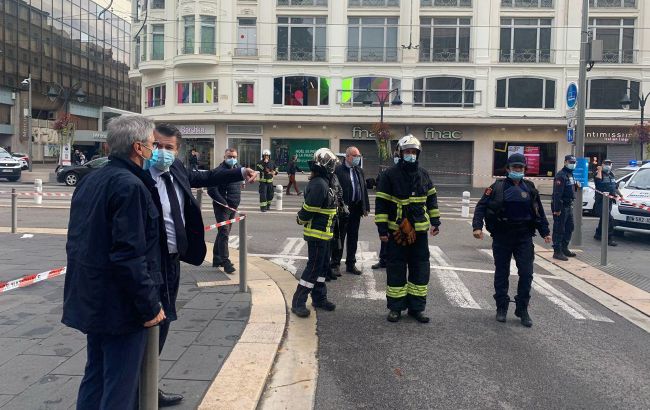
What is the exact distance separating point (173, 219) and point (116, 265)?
0.96m

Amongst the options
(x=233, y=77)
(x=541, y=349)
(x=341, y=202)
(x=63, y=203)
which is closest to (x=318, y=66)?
(x=233, y=77)

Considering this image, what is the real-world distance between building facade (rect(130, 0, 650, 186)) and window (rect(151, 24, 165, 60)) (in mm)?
1149

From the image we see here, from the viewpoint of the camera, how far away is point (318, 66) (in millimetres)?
34406

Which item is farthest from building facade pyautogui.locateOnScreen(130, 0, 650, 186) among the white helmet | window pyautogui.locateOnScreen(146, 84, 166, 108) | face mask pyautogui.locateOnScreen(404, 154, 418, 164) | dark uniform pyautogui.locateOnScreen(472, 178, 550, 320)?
face mask pyautogui.locateOnScreen(404, 154, 418, 164)

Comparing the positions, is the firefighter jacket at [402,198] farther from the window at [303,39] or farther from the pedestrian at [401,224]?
the window at [303,39]

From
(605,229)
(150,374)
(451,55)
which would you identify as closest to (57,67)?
(451,55)

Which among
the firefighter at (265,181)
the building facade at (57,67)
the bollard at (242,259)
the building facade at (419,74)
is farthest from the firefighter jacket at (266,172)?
the building facade at (57,67)

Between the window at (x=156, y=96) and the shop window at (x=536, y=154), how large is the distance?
2123cm

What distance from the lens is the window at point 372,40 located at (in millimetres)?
34500

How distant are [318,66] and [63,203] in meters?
19.6

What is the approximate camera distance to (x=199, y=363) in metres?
4.59

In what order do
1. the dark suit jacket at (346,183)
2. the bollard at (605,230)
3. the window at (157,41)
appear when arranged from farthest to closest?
1. the window at (157,41)
2. the bollard at (605,230)
3. the dark suit jacket at (346,183)

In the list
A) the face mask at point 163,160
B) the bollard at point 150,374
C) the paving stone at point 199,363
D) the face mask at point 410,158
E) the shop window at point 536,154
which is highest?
the shop window at point 536,154

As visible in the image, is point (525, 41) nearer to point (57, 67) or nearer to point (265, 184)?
point (265, 184)
